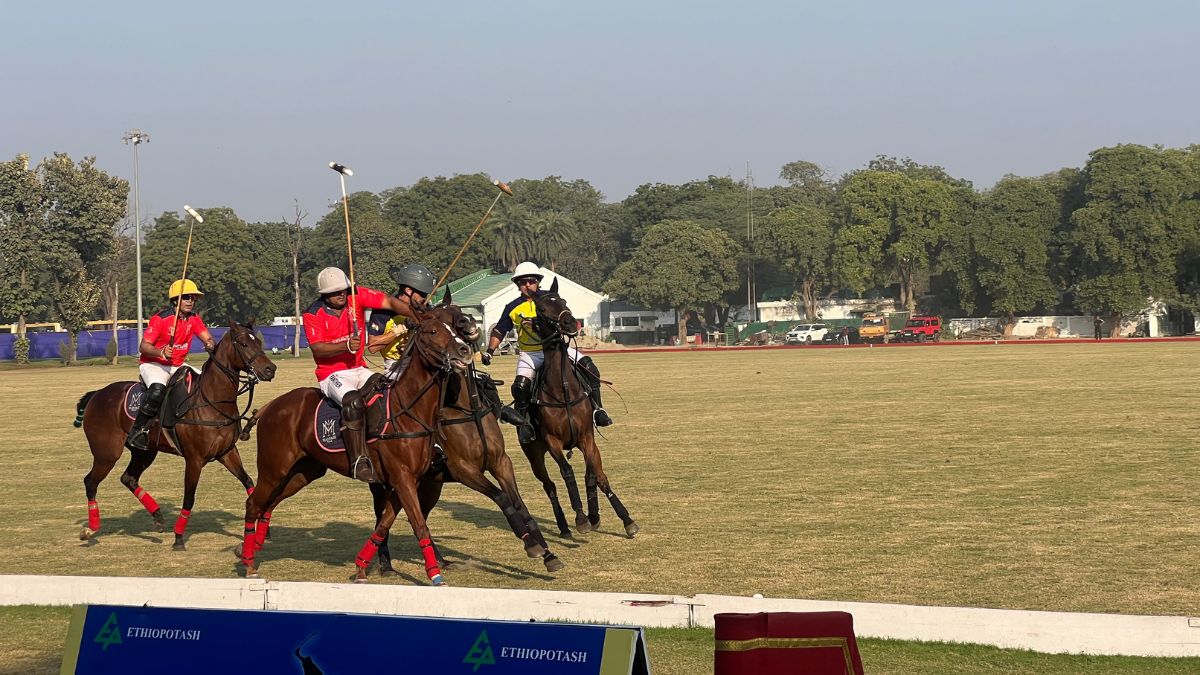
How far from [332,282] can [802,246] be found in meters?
87.3

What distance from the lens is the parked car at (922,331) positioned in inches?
3155

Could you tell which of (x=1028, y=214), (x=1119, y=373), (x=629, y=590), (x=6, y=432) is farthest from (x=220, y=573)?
(x=1028, y=214)

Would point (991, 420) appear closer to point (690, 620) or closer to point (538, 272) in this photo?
point (538, 272)

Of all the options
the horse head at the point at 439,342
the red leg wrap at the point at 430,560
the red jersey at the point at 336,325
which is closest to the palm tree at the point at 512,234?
the red jersey at the point at 336,325

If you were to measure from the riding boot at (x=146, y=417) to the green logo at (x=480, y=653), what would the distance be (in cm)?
976

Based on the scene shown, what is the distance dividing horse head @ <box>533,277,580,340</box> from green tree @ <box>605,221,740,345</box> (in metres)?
84.5

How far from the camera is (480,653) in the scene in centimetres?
357

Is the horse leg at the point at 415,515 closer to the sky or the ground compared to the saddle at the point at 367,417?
closer to the ground

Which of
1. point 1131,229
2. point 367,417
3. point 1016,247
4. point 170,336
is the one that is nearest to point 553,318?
point 367,417

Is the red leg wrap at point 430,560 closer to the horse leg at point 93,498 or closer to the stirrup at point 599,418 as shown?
the stirrup at point 599,418

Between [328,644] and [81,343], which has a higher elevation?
[81,343]

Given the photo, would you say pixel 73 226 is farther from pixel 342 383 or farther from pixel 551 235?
pixel 342 383

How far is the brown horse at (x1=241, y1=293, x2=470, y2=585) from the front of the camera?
31.6 feet

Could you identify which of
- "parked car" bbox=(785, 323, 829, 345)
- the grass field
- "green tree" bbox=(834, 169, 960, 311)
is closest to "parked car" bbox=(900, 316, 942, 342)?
"parked car" bbox=(785, 323, 829, 345)
